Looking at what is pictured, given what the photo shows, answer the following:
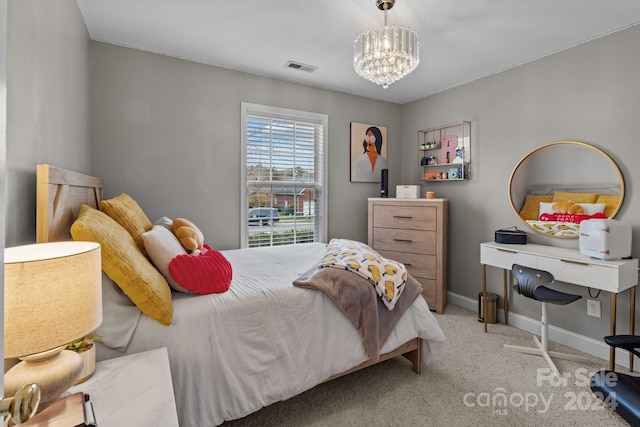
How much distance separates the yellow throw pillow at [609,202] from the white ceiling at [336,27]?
51.5 inches

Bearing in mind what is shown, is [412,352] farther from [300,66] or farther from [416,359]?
[300,66]

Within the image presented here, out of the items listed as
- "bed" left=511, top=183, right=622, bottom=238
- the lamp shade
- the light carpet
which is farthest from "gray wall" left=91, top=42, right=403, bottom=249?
"bed" left=511, top=183, right=622, bottom=238

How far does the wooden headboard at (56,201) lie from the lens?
1199 millimetres

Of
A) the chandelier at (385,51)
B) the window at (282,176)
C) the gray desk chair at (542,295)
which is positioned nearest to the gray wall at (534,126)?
the gray desk chair at (542,295)

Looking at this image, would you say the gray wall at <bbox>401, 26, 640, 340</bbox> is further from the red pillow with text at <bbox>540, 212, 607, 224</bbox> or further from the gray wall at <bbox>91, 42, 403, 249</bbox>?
the gray wall at <bbox>91, 42, 403, 249</bbox>

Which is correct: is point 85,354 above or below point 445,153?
below

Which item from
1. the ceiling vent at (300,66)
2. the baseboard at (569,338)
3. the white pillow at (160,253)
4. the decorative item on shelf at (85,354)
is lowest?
the baseboard at (569,338)

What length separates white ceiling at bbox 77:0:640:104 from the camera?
2096mm

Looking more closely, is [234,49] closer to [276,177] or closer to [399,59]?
[276,177]

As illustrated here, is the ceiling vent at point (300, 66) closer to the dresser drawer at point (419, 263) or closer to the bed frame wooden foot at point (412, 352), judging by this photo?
Result: the dresser drawer at point (419, 263)

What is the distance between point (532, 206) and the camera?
293 centimetres

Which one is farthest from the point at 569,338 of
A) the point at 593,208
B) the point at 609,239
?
the point at 593,208

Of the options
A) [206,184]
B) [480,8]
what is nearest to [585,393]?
[480,8]

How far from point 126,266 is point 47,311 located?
0.63m
